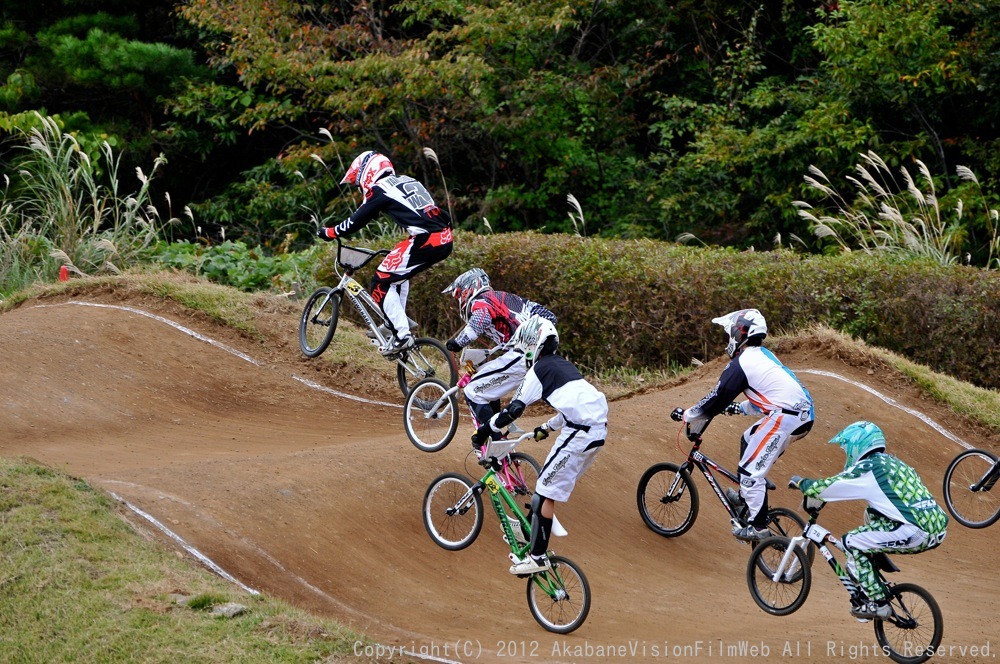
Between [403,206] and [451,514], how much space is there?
366 centimetres

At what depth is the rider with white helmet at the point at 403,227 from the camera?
11156mm

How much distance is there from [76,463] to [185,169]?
1618 cm

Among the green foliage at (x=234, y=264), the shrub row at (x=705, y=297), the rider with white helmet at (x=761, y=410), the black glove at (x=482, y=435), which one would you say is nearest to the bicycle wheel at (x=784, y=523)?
the rider with white helmet at (x=761, y=410)

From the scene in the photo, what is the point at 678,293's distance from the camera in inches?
575

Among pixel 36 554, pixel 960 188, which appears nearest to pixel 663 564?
pixel 36 554

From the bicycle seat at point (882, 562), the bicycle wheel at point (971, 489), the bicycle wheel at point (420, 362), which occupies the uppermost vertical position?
the bicycle wheel at point (420, 362)

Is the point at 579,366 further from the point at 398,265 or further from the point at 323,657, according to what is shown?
the point at 323,657

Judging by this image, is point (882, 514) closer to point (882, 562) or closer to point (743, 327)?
point (882, 562)

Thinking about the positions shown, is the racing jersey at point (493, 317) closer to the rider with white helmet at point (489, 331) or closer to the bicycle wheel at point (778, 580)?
the rider with white helmet at point (489, 331)

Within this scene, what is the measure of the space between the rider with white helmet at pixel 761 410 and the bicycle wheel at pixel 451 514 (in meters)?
2.25

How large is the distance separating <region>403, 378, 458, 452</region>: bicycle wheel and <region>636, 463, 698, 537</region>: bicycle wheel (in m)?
1.92

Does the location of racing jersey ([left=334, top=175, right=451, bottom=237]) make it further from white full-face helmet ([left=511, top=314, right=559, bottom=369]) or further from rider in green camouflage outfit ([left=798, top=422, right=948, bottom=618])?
rider in green camouflage outfit ([left=798, top=422, right=948, bottom=618])

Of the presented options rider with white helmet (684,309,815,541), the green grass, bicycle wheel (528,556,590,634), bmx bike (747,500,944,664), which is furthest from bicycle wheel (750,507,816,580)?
the green grass

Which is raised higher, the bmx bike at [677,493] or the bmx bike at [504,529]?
the bmx bike at [504,529]
